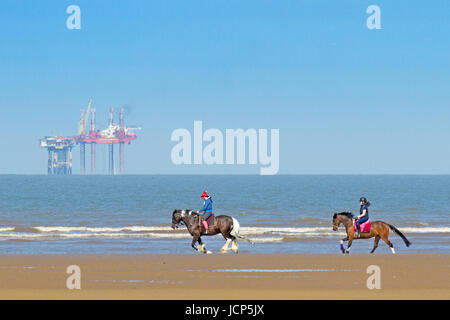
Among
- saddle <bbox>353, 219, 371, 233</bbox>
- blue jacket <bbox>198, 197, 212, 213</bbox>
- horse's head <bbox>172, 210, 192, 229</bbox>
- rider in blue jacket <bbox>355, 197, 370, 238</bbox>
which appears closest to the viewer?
rider in blue jacket <bbox>355, 197, 370, 238</bbox>

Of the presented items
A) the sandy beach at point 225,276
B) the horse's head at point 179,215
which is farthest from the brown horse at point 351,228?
the horse's head at point 179,215

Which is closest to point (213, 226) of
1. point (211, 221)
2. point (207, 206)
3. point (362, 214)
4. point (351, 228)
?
point (211, 221)

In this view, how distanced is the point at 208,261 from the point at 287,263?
2383 mm

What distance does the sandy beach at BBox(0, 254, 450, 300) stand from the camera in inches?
651

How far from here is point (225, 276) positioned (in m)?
19.7

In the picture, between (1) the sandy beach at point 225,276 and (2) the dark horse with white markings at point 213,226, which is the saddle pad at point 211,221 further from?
(1) the sandy beach at point 225,276

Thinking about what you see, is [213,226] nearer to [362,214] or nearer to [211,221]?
[211,221]

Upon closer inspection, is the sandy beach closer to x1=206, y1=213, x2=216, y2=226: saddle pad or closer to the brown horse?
the brown horse

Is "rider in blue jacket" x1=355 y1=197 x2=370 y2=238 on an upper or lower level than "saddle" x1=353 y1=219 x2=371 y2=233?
upper

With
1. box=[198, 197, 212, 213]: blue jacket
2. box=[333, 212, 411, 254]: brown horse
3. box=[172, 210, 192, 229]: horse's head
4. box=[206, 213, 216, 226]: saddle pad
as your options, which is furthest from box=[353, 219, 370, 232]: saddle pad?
box=[172, 210, 192, 229]: horse's head

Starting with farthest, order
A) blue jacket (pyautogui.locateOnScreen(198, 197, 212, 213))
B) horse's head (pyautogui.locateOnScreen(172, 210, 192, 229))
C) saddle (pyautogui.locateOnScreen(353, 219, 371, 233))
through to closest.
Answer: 1. horse's head (pyautogui.locateOnScreen(172, 210, 192, 229))
2. blue jacket (pyautogui.locateOnScreen(198, 197, 212, 213))
3. saddle (pyautogui.locateOnScreen(353, 219, 371, 233))

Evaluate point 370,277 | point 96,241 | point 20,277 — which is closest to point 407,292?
point 370,277

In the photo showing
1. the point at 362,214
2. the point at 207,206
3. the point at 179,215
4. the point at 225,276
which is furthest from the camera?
the point at 179,215
